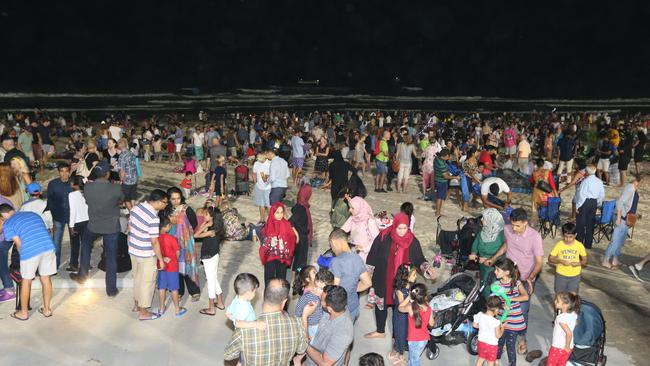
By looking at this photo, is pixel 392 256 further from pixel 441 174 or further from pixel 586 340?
pixel 441 174

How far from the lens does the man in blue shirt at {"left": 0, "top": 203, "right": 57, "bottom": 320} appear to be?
20.8 ft

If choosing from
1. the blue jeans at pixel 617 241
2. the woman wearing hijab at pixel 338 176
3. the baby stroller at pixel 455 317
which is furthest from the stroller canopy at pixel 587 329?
the woman wearing hijab at pixel 338 176

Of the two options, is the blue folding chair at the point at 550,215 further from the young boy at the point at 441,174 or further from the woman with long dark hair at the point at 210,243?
the woman with long dark hair at the point at 210,243

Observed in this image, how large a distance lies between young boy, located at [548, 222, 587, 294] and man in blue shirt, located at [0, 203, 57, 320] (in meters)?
5.68

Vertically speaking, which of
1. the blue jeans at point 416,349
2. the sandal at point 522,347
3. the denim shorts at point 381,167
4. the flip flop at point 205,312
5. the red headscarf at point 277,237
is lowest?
the flip flop at point 205,312

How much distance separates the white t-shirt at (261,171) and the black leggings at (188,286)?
10.7 feet

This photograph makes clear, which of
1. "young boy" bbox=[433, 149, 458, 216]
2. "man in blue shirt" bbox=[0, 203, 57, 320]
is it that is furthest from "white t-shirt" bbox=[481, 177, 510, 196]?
"man in blue shirt" bbox=[0, 203, 57, 320]

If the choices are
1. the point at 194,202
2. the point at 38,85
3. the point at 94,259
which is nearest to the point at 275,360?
the point at 94,259

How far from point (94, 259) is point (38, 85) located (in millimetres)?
87825

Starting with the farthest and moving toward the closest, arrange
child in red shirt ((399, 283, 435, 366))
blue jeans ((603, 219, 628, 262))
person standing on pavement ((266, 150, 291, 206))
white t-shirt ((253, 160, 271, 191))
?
white t-shirt ((253, 160, 271, 191)), person standing on pavement ((266, 150, 291, 206)), blue jeans ((603, 219, 628, 262)), child in red shirt ((399, 283, 435, 366))

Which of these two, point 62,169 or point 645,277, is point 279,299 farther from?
point 645,277

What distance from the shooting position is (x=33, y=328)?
671 cm

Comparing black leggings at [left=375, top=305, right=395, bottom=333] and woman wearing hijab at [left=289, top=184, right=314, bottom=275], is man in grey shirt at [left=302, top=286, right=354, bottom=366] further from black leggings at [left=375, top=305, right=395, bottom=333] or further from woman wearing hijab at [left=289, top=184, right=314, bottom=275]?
woman wearing hijab at [left=289, top=184, right=314, bottom=275]

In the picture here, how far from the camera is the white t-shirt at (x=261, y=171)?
34.3 ft
